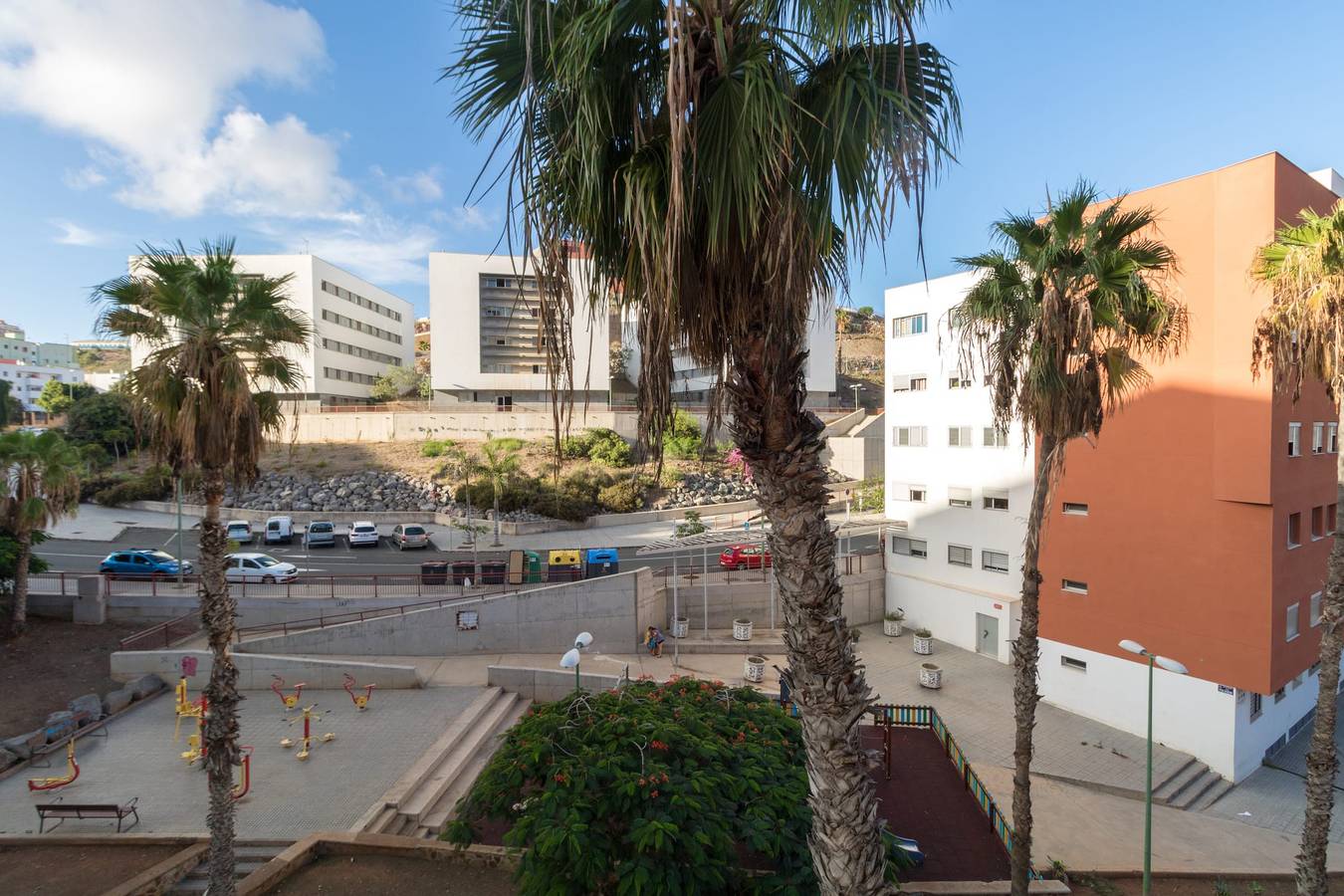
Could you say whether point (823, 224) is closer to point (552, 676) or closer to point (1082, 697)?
point (552, 676)

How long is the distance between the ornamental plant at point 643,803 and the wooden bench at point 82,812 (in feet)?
24.9

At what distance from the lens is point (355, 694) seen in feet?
56.1

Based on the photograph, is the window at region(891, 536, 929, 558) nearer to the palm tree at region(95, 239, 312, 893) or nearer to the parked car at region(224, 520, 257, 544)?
the palm tree at region(95, 239, 312, 893)

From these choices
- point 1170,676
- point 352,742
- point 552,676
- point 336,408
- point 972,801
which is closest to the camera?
point 972,801

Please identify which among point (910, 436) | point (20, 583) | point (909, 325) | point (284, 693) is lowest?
point (284, 693)

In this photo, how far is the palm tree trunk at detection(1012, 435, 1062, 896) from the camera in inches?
312

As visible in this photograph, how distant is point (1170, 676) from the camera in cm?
1659

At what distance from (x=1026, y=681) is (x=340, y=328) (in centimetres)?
6152

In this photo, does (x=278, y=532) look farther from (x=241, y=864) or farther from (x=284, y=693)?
(x=241, y=864)

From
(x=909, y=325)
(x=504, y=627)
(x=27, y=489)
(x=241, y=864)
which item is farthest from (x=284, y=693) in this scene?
(x=909, y=325)

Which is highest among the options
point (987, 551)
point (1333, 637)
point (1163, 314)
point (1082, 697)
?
point (1163, 314)

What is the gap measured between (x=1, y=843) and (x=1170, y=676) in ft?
83.2

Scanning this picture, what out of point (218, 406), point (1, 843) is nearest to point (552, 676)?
point (1, 843)

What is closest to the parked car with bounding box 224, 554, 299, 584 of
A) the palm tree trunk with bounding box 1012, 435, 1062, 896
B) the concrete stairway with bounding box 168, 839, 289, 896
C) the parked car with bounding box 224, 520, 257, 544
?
the parked car with bounding box 224, 520, 257, 544
